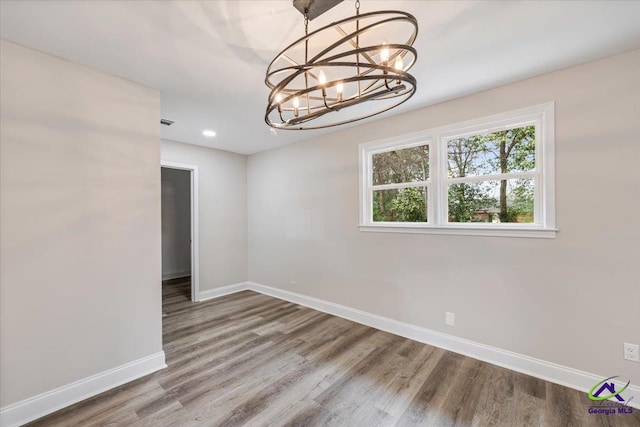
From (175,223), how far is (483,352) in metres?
5.97

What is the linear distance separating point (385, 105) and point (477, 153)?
41.5 inches

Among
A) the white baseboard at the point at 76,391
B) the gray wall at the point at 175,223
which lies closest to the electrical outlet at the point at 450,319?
the white baseboard at the point at 76,391

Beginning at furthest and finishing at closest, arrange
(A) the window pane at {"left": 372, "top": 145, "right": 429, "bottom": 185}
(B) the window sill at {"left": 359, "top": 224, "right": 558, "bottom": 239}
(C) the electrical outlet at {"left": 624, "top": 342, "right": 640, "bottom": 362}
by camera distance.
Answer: (A) the window pane at {"left": 372, "top": 145, "right": 429, "bottom": 185} → (B) the window sill at {"left": 359, "top": 224, "right": 558, "bottom": 239} → (C) the electrical outlet at {"left": 624, "top": 342, "right": 640, "bottom": 362}

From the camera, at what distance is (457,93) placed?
255 centimetres

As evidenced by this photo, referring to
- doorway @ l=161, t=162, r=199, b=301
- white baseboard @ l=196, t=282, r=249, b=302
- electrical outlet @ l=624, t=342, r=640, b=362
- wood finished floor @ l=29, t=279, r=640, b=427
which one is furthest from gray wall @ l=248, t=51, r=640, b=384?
doorway @ l=161, t=162, r=199, b=301

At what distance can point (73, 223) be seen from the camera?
199 centimetres

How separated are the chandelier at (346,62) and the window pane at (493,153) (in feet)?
3.84

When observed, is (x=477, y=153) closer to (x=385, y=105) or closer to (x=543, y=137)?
(x=543, y=137)

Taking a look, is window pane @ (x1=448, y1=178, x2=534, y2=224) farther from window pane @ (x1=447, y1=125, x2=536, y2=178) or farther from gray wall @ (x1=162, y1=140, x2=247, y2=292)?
gray wall @ (x1=162, y1=140, x2=247, y2=292)

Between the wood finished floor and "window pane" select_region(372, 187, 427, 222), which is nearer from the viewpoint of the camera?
the wood finished floor

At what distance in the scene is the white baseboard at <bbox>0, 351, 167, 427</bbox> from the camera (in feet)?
5.78

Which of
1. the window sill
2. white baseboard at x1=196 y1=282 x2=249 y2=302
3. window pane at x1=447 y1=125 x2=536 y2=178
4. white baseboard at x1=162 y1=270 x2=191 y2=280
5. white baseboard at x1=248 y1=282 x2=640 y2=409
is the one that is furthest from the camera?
white baseboard at x1=162 y1=270 x2=191 y2=280

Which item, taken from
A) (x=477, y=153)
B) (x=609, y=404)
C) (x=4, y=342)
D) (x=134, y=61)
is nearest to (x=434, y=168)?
(x=477, y=153)

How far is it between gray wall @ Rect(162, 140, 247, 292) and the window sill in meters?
2.54
